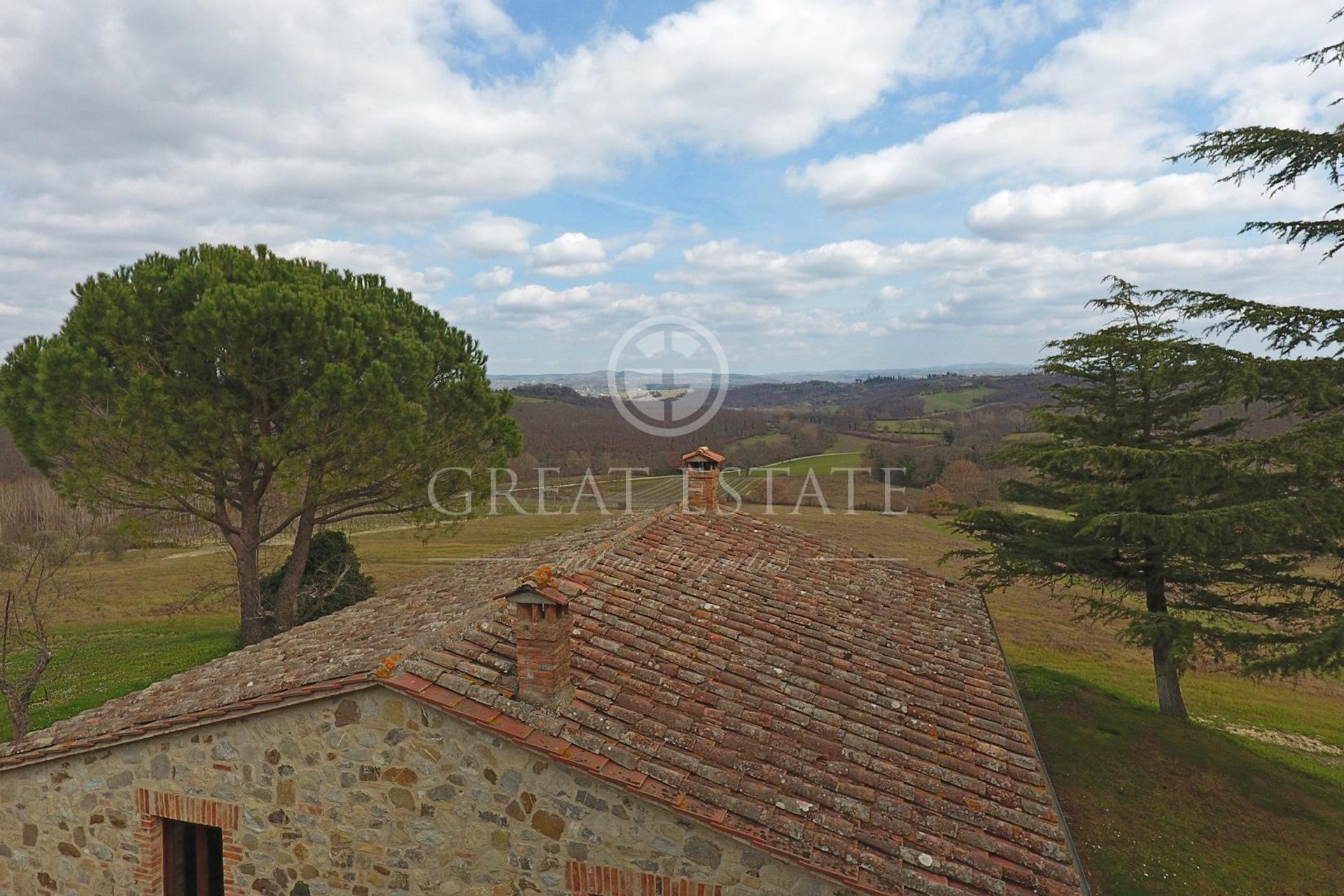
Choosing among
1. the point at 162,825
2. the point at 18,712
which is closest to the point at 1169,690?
the point at 162,825

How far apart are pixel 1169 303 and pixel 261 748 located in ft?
52.1

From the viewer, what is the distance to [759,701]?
19.4 feet

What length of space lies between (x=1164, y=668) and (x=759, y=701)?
12.8 metres

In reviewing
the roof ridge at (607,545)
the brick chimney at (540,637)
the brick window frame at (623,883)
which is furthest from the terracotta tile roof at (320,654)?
the brick window frame at (623,883)

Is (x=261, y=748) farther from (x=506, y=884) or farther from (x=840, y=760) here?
(x=840, y=760)

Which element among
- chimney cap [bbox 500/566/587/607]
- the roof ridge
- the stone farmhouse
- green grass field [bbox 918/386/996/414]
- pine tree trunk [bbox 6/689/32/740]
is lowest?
pine tree trunk [bbox 6/689/32/740]

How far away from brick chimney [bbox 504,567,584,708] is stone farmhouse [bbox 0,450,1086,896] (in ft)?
0.08

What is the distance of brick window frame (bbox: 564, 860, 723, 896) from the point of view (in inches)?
177

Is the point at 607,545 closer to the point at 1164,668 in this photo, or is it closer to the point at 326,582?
the point at 326,582

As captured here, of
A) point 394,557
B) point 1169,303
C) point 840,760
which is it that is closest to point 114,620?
point 394,557

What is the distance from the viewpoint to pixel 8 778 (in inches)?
243

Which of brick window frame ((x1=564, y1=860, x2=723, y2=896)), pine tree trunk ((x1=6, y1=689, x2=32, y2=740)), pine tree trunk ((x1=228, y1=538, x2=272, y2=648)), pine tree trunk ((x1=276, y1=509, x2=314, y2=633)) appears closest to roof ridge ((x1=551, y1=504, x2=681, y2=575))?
brick window frame ((x1=564, y1=860, x2=723, y2=896))

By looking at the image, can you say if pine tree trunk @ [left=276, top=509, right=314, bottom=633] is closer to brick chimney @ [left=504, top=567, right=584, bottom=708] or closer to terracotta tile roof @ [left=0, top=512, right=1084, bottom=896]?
terracotta tile roof @ [left=0, top=512, right=1084, bottom=896]

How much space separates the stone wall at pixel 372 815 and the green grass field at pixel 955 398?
98215 millimetres
